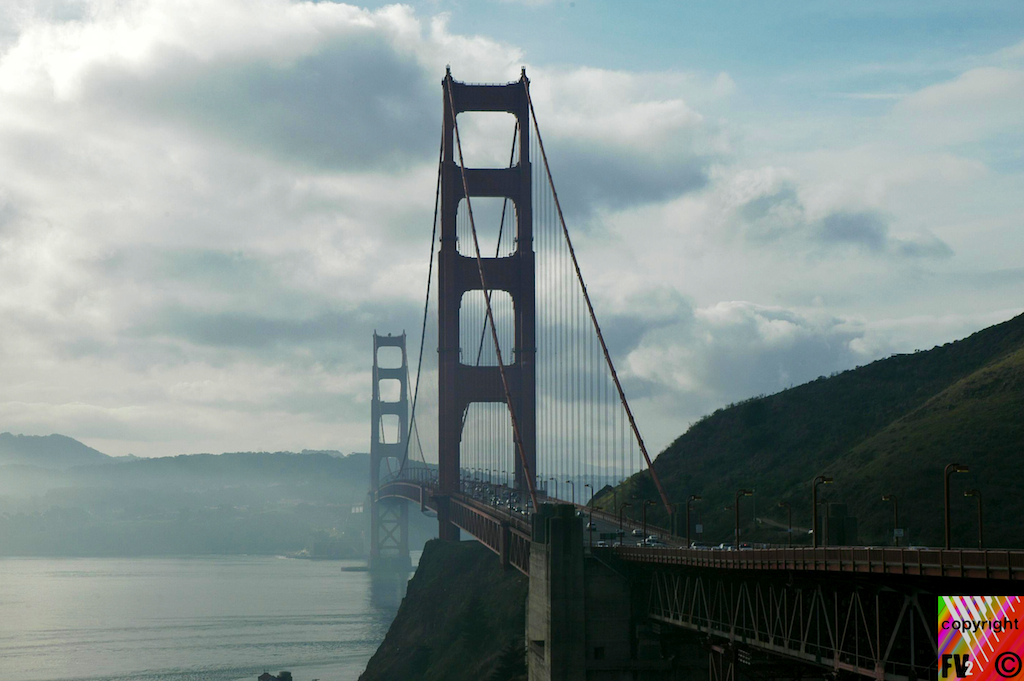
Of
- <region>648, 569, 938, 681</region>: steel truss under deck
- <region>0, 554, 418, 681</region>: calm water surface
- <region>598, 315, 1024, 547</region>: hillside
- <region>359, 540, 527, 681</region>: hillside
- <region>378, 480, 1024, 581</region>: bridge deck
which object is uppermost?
<region>598, 315, 1024, 547</region>: hillside

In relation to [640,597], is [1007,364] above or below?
above

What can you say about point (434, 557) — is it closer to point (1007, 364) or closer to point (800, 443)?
point (800, 443)

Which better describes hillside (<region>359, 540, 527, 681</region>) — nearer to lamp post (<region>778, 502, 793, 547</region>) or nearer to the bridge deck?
the bridge deck

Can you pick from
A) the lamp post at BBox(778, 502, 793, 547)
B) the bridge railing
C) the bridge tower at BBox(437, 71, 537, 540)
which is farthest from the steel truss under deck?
the bridge tower at BBox(437, 71, 537, 540)

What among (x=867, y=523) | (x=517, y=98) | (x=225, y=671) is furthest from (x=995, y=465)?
(x=225, y=671)

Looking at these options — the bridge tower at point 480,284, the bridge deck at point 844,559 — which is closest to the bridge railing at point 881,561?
the bridge deck at point 844,559

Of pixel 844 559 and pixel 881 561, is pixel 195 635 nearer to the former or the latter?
pixel 844 559

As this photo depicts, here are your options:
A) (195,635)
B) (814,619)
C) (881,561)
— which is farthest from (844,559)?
(195,635)
